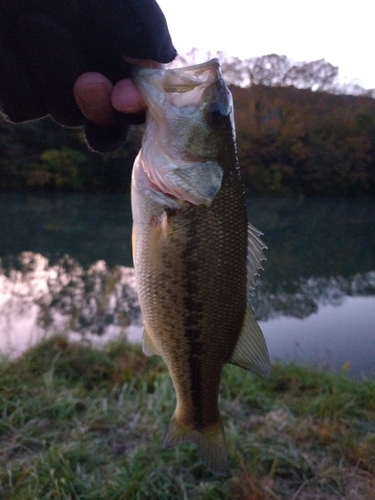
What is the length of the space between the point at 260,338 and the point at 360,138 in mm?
42182

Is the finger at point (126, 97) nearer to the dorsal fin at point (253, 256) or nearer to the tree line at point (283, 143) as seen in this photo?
the dorsal fin at point (253, 256)

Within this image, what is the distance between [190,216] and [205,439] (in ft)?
3.36

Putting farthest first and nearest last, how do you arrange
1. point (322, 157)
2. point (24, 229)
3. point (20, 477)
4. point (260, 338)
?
1. point (322, 157)
2. point (24, 229)
3. point (20, 477)
4. point (260, 338)

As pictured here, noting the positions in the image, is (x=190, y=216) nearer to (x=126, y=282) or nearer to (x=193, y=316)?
(x=193, y=316)

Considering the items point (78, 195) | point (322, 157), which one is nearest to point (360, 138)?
point (322, 157)

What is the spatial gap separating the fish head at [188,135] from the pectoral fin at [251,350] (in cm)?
56

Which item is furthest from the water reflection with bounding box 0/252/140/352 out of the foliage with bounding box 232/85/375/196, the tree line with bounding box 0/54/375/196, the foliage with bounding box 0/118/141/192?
the foliage with bounding box 232/85/375/196

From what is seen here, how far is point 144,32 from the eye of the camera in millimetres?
1713

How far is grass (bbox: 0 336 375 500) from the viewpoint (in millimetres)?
3309

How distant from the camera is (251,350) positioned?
6.40 feet

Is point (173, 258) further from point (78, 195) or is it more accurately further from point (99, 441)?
point (78, 195)

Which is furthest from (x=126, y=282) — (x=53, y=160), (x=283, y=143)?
(x=283, y=143)

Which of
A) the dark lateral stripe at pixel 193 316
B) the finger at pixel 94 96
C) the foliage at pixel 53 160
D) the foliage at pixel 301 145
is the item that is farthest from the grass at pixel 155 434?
the foliage at pixel 301 145

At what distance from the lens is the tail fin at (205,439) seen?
2.05 m
